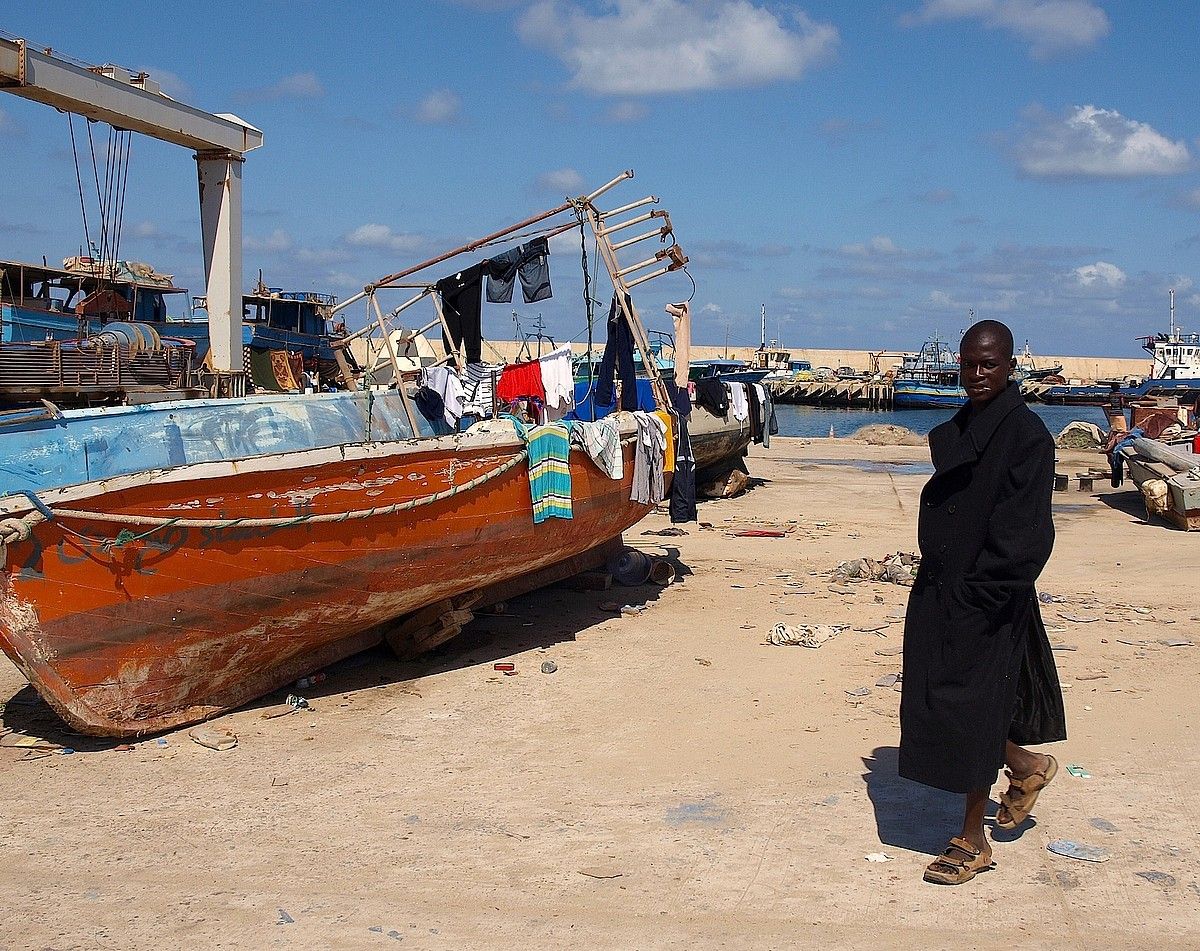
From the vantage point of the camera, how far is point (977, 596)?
3.52 m

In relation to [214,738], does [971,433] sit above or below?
above

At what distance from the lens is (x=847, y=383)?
6575 centimetres

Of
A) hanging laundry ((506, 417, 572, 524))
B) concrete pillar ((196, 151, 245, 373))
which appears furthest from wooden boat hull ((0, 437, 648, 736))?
concrete pillar ((196, 151, 245, 373))

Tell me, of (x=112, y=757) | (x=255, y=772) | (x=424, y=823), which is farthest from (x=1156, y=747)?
(x=112, y=757)

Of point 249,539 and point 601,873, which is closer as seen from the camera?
point 601,873

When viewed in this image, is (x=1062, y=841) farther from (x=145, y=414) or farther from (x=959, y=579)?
(x=145, y=414)

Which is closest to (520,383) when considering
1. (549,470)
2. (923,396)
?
(549,470)

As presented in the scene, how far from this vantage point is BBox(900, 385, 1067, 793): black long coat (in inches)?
136

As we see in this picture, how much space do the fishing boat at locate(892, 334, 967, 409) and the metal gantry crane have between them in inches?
1875

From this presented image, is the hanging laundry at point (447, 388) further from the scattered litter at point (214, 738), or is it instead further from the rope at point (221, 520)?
the scattered litter at point (214, 738)

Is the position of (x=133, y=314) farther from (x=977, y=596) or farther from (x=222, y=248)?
(x=977, y=596)

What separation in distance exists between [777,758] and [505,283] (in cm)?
565

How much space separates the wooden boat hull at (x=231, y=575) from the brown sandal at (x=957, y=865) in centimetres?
327

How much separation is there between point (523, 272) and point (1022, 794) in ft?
21.6
